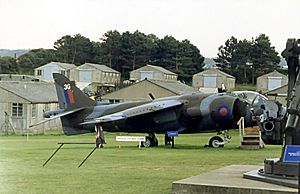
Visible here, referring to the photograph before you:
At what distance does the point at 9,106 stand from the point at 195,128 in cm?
1985

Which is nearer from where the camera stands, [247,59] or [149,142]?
[149,142]

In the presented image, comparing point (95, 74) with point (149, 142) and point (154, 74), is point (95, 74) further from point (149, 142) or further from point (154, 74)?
point (149, 142)

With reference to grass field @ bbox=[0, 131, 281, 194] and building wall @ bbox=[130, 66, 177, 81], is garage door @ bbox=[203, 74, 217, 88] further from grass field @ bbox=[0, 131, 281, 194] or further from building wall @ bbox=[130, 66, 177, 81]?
grass field @ bbox=[0, 131, 281, 194]

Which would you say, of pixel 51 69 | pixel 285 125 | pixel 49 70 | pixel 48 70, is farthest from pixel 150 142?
pixel 48 70

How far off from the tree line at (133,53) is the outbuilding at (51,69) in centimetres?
113

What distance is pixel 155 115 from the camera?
2409 cm

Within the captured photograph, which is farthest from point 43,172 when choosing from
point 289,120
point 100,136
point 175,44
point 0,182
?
point 175,44

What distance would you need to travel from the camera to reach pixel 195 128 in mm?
23625

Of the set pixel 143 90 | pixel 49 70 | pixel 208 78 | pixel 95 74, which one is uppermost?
pixel 49 70

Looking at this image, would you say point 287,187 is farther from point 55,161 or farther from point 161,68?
point 161,68

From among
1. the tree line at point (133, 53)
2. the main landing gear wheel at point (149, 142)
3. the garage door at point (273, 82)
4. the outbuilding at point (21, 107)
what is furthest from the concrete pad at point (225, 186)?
the garage door at point (273, 82)

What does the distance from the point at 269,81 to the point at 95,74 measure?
633 inches

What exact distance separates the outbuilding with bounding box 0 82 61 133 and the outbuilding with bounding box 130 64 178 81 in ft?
35.6

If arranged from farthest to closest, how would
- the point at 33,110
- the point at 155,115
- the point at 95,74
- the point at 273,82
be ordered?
the point at 95,74
the point at 273,82
the point at 33,110
the point at 155,115
